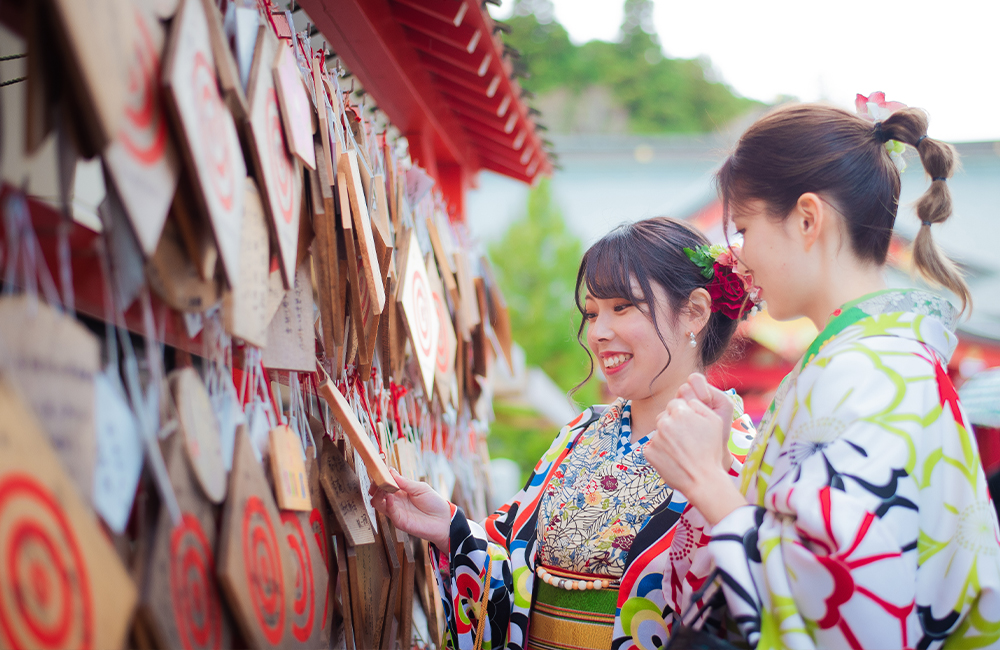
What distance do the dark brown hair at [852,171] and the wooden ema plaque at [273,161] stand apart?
77 cm

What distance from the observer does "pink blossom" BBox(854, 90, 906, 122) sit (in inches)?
51.3

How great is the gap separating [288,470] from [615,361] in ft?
2.95

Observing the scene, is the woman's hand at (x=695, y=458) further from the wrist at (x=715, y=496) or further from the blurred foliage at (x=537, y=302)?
the blurred foliage at (x=537, y=302)

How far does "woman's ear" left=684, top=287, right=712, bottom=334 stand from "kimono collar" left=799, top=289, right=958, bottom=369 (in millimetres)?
556

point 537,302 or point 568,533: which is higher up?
point 537,302

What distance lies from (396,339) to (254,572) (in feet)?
2.31


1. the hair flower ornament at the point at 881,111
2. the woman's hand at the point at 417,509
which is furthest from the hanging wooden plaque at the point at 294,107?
the hair flower ornament at the point at 881,111

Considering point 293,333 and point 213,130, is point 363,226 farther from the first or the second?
point 213,130

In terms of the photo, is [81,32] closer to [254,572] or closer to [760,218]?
[254,572]

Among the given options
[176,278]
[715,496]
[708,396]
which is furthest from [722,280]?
[176,278]

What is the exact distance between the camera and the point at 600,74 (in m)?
24.0

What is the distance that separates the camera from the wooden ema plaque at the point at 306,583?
97 cm

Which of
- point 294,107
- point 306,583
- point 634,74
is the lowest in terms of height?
point 306,583

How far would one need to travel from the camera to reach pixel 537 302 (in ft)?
29.7
